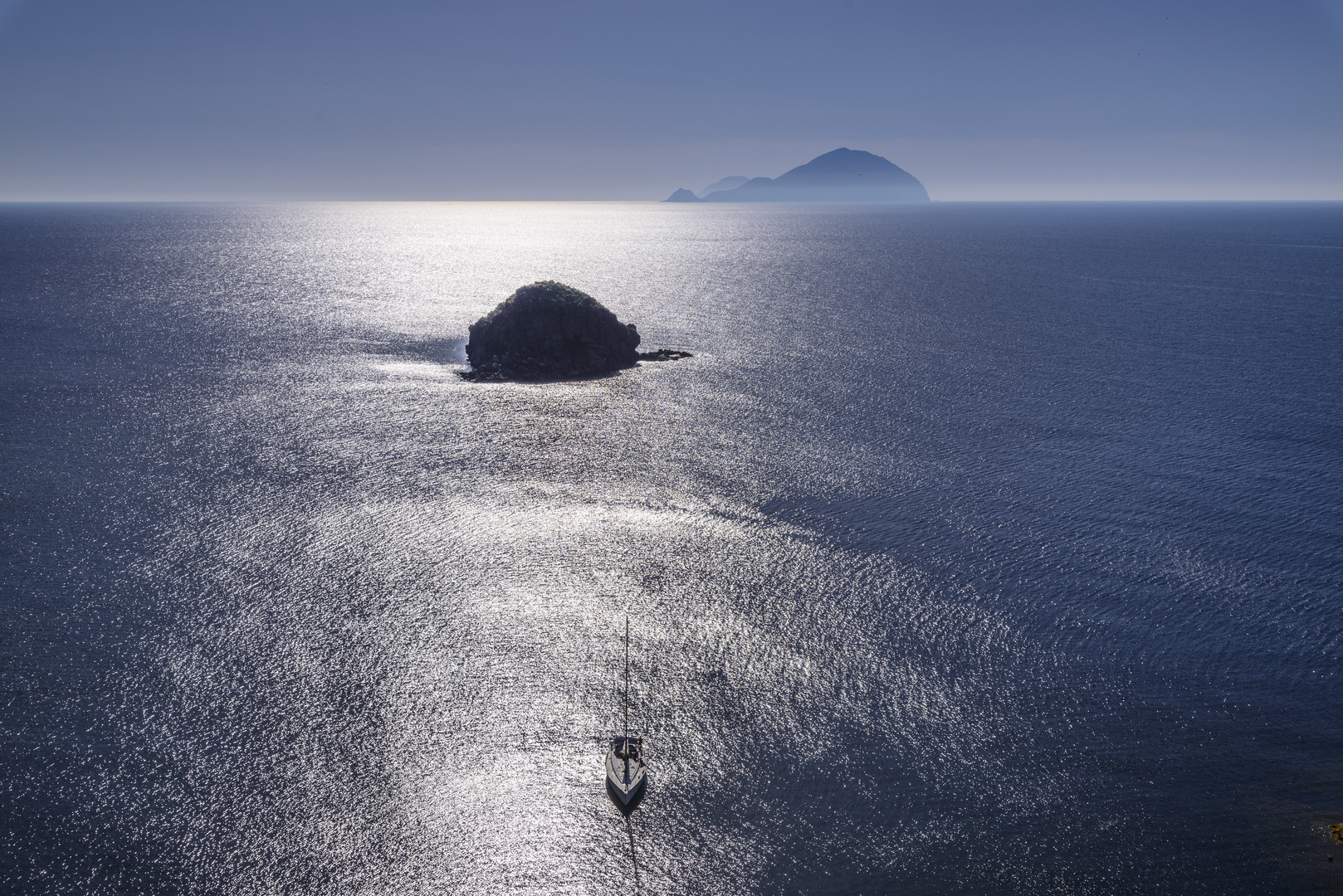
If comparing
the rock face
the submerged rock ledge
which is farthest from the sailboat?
the rock face

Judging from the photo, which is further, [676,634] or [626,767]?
[676,634]

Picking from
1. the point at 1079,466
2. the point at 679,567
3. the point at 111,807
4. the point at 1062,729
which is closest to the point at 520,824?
the point at 111,807

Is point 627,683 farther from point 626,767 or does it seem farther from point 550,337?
point 550,337

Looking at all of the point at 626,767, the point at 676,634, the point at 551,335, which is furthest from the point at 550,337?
the point at 626,767

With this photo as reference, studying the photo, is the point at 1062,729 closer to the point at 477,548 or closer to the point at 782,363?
the point at 477,548

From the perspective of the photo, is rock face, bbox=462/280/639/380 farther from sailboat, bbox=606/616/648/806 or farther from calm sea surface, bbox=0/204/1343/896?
sailboat, bbox=606/616/648/806

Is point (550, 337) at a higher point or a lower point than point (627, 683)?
higher

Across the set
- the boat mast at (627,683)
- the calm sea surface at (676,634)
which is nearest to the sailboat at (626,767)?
the boat mast at (627,683)
